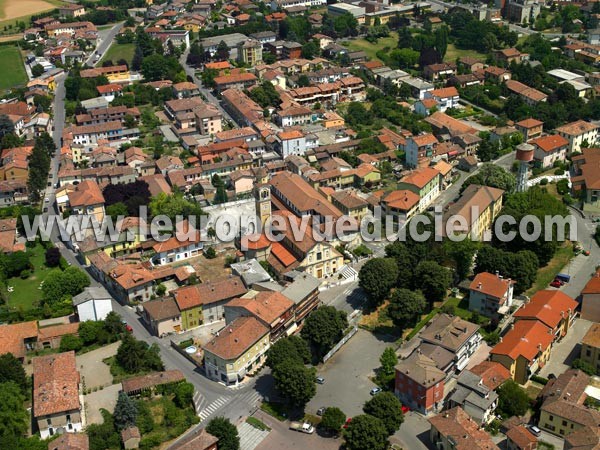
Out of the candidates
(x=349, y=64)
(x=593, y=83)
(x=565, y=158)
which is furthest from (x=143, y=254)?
(x=593, y=83)

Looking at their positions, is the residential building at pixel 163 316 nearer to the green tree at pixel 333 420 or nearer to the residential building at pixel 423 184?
the green tree at pixel 333 420

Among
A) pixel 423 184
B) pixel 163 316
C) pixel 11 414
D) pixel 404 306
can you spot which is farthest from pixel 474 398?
pixel 423 184

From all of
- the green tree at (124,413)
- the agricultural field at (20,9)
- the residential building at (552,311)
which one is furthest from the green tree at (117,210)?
the agricultural field at (20,9)

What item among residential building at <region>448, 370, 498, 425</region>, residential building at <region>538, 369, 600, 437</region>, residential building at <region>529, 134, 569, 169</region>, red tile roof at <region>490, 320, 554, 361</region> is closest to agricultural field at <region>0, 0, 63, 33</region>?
residential building at <region>529, 134, 569, 169</region>

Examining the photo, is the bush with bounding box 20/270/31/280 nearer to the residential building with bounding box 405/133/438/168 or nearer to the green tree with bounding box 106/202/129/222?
the green tree with bounding box 106/202/129/222

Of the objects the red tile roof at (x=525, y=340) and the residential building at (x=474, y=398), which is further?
the red tile roof at (x=525, y=340)

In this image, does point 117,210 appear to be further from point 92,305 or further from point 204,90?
point 204,90

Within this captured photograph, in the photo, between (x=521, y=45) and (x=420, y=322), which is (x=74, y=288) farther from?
(x=521, y=45)
